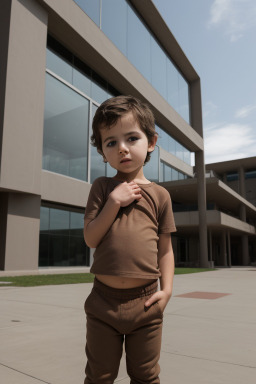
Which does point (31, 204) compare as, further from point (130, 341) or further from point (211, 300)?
point (130, 341)

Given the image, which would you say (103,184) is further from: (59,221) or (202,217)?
(202,217)

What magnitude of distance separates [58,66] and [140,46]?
9408 millimetres

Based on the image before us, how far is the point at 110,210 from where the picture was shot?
1717 mm

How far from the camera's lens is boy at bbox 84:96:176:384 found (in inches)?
65.4

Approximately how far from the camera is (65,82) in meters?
17.7

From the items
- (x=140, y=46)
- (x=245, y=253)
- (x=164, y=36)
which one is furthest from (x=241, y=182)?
(x=140, y=46)

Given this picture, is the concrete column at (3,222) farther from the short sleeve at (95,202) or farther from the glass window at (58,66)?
the short sleeve at (95,202)

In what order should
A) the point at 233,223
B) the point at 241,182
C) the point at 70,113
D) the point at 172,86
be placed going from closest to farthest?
the point at 70,113 < the point at 172,86 < the point at 233,223 < the point at 241,182

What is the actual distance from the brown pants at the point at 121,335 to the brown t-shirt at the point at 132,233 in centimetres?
12

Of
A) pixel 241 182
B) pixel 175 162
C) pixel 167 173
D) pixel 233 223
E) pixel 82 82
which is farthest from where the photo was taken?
pixel 241 182

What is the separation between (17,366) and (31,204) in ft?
39.3

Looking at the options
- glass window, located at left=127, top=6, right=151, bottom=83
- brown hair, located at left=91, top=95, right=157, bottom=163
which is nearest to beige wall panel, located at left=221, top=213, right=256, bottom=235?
glass window, located at left=127, top=6, right=151, bottom=83

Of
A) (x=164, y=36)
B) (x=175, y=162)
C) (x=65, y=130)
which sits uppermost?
(x=164, y=36)

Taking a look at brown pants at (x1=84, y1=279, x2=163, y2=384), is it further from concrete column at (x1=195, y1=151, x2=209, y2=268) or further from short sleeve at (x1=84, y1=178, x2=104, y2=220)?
concrete column at (x1=195, y1=151, x2=209, y2=268)
